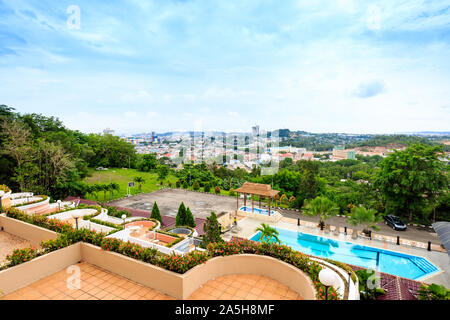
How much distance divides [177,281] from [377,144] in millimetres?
45312

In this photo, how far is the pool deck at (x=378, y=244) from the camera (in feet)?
33.6

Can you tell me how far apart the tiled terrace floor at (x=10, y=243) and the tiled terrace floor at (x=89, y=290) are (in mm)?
2794

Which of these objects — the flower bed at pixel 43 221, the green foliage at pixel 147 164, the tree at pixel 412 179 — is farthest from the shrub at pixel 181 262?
the green foliage at pixel 147 164

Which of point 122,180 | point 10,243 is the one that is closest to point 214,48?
point 10,243

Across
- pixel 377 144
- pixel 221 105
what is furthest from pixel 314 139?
pixel 221 105

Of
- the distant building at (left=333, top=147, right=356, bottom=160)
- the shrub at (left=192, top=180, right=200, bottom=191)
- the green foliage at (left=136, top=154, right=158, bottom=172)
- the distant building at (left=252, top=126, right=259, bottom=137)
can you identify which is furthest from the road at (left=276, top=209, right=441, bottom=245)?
the green foliage at (left=136, top=154, right=158, bottom=172)

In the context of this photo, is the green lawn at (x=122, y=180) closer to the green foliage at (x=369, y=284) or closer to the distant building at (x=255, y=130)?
the distant building at (x=255, y=130)

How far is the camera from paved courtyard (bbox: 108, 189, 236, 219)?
1936 centimetres

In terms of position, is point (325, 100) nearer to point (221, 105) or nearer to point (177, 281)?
point (221, 105)

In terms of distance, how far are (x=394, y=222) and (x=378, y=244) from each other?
354 cm

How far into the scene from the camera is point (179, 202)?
21656mm

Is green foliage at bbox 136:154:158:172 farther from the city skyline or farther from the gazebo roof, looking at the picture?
the gazebo roof

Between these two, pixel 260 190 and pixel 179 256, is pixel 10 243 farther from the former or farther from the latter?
pixel 260 190

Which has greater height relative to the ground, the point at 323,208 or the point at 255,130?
the point at 255,130
